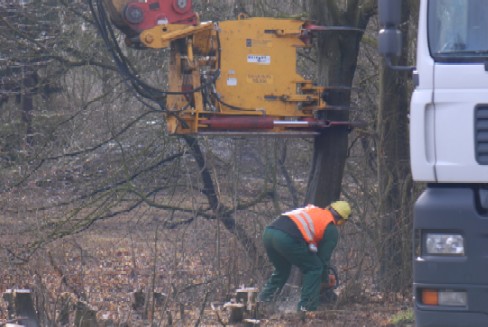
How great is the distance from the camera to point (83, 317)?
733 cm

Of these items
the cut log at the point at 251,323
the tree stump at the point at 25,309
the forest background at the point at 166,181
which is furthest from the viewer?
the forest background at the point at 166,181

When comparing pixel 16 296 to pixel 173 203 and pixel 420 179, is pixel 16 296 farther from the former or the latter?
pixel 173 203

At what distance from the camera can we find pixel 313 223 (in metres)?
9.59

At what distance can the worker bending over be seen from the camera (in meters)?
9.58

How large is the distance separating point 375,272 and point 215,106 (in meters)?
2.68

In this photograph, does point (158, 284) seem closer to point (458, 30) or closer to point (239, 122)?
point (239, 122)

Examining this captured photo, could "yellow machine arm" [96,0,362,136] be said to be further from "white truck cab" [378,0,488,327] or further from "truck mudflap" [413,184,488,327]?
"truck mudflap" [413,184,488,327]

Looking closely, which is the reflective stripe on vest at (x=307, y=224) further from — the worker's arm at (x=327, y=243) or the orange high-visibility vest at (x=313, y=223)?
the worker's arm at (x=327, y=243)

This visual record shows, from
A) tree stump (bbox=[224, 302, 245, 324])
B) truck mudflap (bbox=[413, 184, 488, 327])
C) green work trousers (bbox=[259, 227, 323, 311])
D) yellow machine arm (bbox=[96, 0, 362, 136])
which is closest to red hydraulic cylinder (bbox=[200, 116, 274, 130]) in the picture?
yellow machine arm (bbox=[96, 0, 362, 136])

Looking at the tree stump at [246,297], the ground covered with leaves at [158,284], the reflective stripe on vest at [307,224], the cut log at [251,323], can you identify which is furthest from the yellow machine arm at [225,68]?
the cut log at [251,323]

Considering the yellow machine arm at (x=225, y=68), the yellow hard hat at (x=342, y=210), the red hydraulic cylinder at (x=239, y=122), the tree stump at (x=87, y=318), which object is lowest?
the tree stump at (x=87, y=318)

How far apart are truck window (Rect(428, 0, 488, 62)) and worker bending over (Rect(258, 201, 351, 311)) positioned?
12.2 feet

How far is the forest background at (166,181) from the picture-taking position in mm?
9148

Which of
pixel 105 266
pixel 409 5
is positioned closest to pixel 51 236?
pixel 105 266
